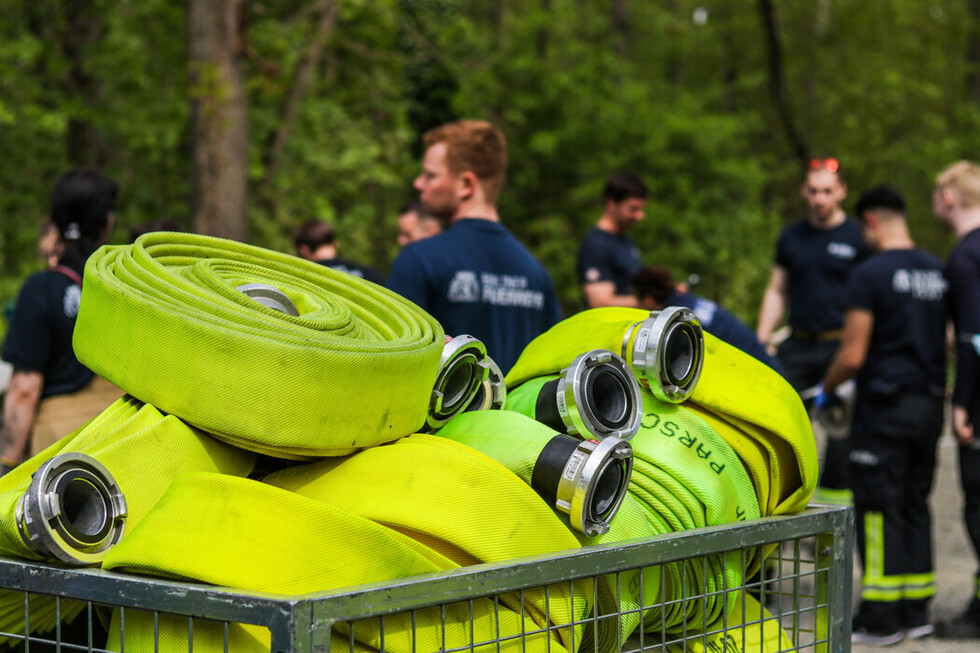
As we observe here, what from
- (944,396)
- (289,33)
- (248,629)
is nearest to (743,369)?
(248,629)

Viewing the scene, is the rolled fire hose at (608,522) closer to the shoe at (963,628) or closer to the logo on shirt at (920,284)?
the logo on shirt at (920,284)

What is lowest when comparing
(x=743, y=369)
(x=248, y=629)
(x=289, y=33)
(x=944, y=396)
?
(x=944, y=396)

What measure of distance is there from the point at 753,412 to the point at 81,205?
10.5 ft

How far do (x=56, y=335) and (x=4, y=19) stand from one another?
42.2 feet

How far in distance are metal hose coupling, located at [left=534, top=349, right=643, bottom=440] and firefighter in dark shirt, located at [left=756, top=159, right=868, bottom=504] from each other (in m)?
5.48

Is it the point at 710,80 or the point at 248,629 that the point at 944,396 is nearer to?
the point at 248,629

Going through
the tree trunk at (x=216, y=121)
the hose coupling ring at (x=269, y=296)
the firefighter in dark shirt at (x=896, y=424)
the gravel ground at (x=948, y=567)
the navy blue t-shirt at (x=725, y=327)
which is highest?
the tree trunk at (x=216, y=121)

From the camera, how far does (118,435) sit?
6.33 feet

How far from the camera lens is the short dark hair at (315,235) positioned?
279 inches

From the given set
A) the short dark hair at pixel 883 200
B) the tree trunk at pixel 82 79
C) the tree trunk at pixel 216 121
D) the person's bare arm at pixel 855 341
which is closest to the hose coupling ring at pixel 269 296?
the person's bare arm at pixel 855 341

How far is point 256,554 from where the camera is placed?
1.69 metres

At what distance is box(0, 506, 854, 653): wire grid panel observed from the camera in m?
1.63

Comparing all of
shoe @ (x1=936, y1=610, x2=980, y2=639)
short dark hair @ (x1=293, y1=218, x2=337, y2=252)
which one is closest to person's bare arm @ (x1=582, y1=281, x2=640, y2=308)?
short dark hair @ (x1=293, y1=218, x2=337, y2=252)

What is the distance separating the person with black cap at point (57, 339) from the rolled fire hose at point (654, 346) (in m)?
2.68
